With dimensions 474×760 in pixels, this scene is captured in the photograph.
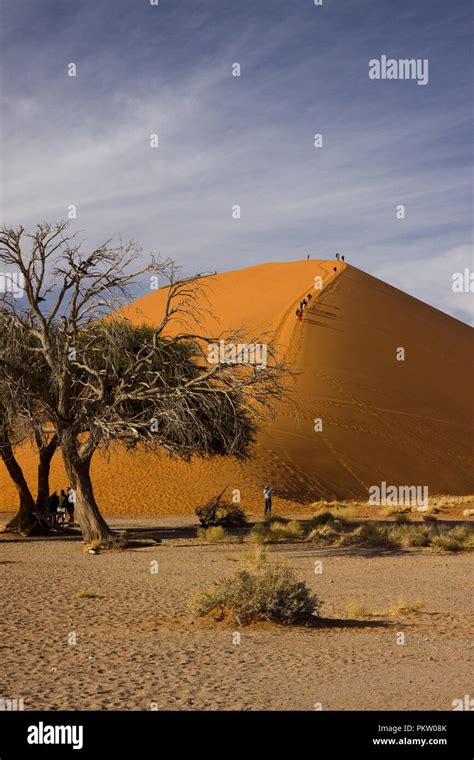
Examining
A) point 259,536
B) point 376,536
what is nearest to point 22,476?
point 259,536

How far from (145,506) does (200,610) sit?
1043 inches

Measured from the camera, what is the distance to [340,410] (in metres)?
51.1

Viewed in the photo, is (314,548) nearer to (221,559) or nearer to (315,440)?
(221,559)

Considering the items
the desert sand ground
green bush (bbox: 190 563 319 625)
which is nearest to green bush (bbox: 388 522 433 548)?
the desert sand ground

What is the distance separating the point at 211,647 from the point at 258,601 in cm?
157

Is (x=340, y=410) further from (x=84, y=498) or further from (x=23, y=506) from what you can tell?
(x=84, y=498)

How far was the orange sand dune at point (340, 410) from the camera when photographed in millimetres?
41438

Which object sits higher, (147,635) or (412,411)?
(412,411)

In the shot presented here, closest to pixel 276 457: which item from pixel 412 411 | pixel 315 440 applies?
pixel 315 440

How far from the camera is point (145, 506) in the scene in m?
37.6

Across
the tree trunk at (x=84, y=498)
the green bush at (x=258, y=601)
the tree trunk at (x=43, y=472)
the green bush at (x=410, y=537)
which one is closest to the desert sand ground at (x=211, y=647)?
the green bush at (x=258, y=601)

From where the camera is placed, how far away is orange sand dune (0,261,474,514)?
41.4 metres

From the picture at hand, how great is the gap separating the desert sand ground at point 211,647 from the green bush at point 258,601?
9.6 inches

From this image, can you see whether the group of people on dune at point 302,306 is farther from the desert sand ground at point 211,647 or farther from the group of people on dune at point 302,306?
the desert sand ground at point 211,647
